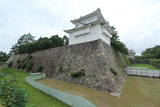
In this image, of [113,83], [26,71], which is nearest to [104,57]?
[113,83]

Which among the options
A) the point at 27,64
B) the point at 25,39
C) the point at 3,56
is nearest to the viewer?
the point at 27,64

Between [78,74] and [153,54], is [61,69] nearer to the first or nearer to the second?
[78,74]

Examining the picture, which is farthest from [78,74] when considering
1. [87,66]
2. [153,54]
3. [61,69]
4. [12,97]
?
[153,54]

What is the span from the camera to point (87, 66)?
11695 mm

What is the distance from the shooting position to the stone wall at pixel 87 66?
9.75 m

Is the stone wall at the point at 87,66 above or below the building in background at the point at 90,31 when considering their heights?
below

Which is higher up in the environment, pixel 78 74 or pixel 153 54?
pixel 153 54

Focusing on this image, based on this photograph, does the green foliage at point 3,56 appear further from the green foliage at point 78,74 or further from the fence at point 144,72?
the fence at point 144,72

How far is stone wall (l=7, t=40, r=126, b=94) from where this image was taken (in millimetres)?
9750

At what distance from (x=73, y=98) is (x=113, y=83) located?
14.8 ft

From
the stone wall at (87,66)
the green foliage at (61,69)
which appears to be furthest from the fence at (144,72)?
the green foliage at (61,69)

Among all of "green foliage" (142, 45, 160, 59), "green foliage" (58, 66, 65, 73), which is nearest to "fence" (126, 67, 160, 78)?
"green foliage" (58, 66, 65, 73)

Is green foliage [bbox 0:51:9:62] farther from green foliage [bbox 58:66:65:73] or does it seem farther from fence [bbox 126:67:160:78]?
fence [bbox 126:67:160:78]

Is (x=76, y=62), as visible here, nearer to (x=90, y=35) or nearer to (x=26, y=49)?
(x=90, y=35)
